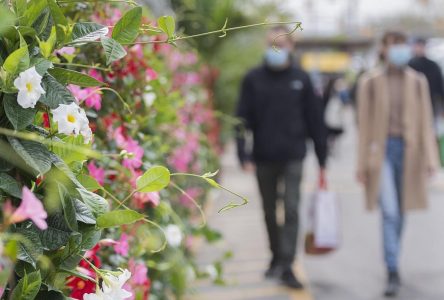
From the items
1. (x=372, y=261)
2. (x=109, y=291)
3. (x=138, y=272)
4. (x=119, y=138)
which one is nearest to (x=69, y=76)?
(x=109, y=291)

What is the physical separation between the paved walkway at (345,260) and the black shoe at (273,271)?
0.06 metres

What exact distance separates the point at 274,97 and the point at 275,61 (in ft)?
0.84

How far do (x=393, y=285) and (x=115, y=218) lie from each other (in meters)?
4.01

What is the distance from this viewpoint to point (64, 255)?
72.4 inches

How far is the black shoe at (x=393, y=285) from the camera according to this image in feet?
18.0

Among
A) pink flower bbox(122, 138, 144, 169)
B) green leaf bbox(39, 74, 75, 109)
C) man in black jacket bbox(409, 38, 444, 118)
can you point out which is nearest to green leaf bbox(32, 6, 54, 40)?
green leaf bbox(39, 74, 75, 109)

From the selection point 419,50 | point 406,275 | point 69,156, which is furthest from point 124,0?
point 419,50

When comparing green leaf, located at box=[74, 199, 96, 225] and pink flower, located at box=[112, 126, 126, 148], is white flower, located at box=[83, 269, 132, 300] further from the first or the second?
pink flower, located at box=[112, 126, 126, 148]

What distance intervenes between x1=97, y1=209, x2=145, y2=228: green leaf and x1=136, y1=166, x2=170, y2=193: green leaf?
59mm

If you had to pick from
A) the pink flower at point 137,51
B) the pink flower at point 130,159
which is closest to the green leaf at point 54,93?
the pink flower at point 130,159

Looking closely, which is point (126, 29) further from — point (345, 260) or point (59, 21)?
point (345, 260)

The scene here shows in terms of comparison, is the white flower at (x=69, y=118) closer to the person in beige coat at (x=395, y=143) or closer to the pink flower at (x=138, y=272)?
the pink flower at (x=138, y=272)

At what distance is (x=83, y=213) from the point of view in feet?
5.97

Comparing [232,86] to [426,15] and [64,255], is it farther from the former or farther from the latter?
[426,15]
